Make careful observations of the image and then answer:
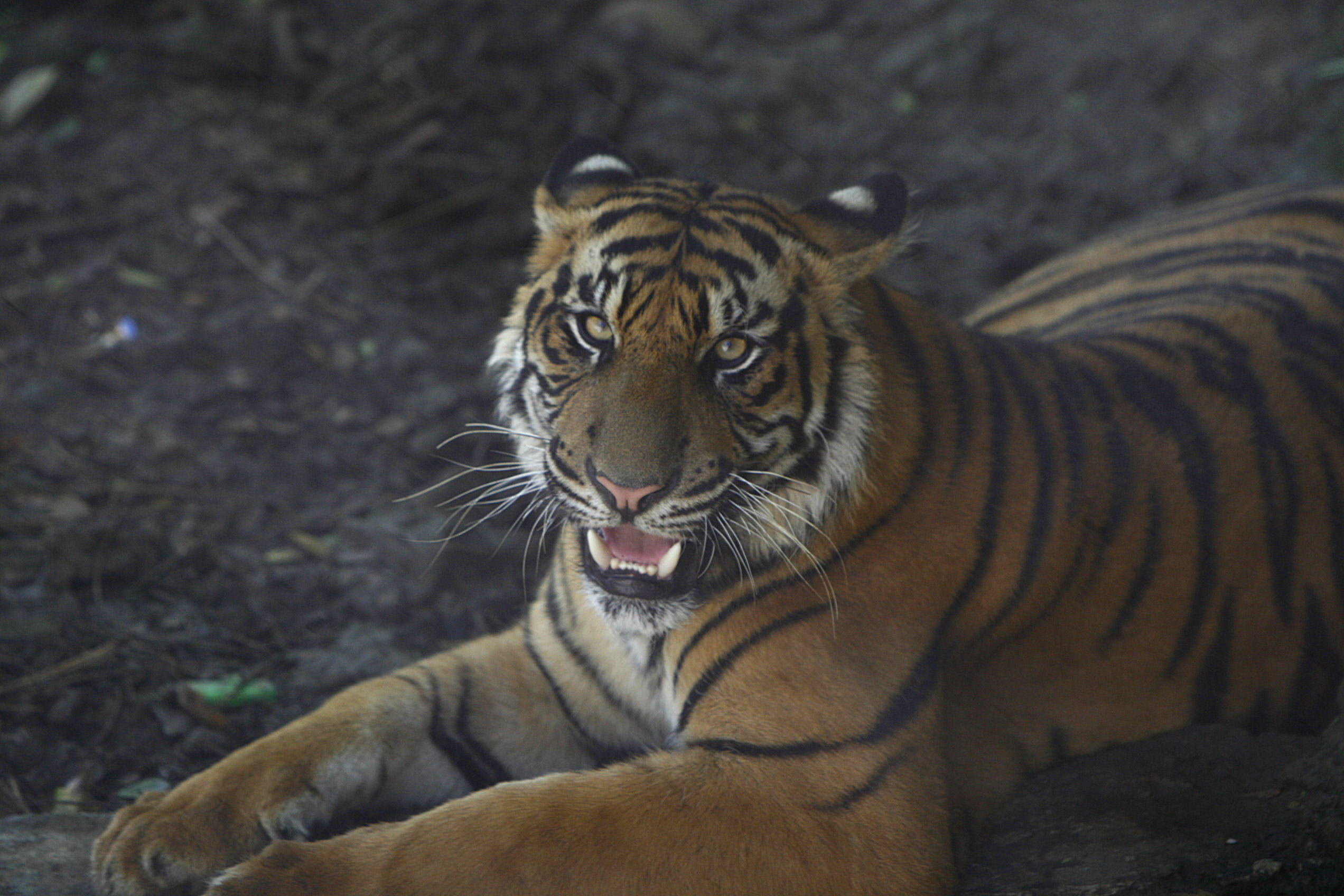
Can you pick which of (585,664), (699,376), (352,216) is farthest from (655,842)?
(352,216)

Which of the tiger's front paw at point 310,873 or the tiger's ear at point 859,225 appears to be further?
the tiger's ear at point 859,225

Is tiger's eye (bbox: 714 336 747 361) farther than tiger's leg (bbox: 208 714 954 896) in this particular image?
Yes

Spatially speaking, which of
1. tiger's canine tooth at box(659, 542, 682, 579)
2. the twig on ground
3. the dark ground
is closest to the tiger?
tiger's canine tooth at box(659, 542, 682, 579)

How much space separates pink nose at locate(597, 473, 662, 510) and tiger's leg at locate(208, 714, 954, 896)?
1.28 ft

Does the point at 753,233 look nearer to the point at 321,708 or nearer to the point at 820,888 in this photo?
the point at 820,888

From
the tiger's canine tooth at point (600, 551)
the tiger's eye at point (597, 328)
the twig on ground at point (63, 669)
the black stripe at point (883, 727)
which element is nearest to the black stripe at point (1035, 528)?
the black stripe at point (883, 727)

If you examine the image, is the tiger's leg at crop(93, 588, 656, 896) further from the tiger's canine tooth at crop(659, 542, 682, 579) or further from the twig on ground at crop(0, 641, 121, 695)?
the twig on ground at crop(0, 641, 121, 695)

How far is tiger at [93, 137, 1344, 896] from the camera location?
5.65 ft

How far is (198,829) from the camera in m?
1.82

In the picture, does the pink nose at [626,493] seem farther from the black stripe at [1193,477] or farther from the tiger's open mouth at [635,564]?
the black stripe at [1193,477]

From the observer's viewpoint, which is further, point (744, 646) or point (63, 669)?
point (63, 669)

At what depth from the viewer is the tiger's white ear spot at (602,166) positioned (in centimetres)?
207

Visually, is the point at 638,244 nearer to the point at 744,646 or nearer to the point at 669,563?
the point at 669,563

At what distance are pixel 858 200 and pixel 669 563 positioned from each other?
672 mm
